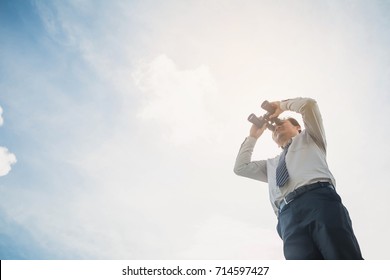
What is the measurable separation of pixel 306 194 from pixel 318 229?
13.3 inches

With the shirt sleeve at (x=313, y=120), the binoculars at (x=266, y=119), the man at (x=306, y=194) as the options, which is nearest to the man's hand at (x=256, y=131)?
the binoculars at (x=266, y=119)

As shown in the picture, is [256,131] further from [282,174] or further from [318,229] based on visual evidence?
[318,229]

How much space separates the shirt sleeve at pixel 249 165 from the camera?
11.7 ft

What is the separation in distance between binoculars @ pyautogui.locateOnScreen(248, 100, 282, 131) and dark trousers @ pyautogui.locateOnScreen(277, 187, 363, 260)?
1.33 m

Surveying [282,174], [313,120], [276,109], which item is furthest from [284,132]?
[282,174]

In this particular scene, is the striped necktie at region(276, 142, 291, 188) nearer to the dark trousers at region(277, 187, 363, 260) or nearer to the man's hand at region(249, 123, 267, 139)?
the dark trousers at region(277, 187, 363, 260)

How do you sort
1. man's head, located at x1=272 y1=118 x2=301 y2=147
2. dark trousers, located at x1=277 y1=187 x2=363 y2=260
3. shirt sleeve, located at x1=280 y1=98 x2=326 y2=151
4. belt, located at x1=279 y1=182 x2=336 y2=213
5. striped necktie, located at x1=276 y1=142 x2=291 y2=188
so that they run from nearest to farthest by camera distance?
dark trousers, located at x1=277 y1=187 x2=363 y2=260 → belt, located at x1=279 y1=182 x2=336 y2=213 → striped necktie, located at x1=276 y1=142 x2=291 y2=188 → shirt sleeve, located at x1=280 y1=98 x2=326 y2=151 → man's head, located at x1=272 y1=118 x2=301 y2=147

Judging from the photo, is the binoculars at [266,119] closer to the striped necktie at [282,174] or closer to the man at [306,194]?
the man at [306,194]

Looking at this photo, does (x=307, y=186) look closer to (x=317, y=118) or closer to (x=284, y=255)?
(x=284, y=255)

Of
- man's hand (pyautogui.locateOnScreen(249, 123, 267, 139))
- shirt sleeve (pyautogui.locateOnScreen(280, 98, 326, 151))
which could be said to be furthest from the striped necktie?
man's hand (pyautogui.locateOnScreen(249, 123, 267, 139))

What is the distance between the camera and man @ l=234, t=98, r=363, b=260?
83.3 inches

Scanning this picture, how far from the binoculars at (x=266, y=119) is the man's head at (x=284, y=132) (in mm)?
62

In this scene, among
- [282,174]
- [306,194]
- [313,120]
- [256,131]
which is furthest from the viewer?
[256,131]

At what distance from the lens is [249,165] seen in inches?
142
